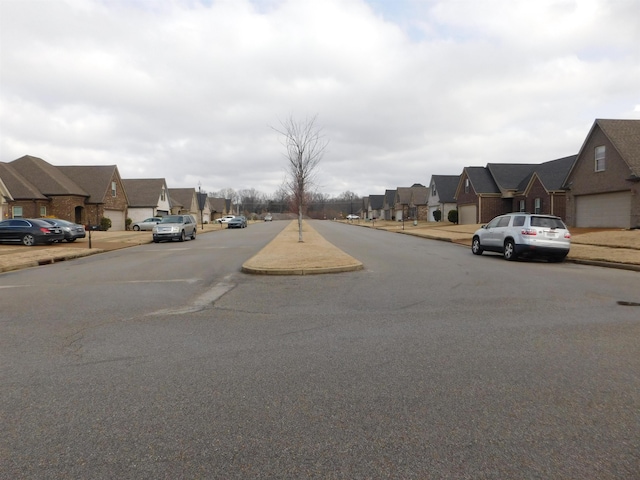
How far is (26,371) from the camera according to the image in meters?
4.86

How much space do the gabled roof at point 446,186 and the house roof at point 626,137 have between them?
25526mm

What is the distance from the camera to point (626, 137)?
2747 cm

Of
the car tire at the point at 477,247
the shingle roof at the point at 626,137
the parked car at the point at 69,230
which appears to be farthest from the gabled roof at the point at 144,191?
the shingle roof at the point at 626,137

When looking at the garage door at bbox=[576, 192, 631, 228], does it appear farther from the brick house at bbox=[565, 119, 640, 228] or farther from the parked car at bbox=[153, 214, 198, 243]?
the parked car at bbox=[153, 214, 198, 243]

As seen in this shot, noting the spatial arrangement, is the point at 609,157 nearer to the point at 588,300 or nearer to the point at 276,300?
the point at 588,300

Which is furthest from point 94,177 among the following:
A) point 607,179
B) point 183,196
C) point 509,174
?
point 607,179

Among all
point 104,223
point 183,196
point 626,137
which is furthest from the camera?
point 183,196

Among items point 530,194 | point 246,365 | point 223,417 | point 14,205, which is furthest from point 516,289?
point 14,205

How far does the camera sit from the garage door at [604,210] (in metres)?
26.0

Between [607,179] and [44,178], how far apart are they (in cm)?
4315

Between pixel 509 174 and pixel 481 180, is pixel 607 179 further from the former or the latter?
pixel 481 180

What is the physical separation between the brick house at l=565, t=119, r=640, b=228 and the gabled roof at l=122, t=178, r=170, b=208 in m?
42.8

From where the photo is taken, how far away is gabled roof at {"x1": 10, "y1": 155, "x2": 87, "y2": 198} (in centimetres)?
4006

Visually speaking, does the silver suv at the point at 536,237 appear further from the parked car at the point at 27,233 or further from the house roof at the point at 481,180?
the house roof at the point at 481,180
